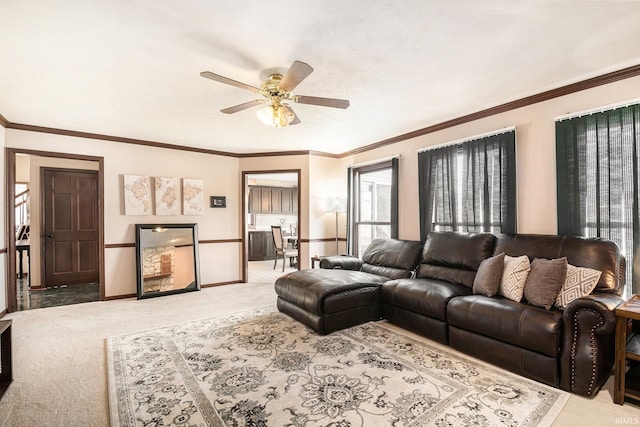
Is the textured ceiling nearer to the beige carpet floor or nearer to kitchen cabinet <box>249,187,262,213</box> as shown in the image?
the beige carpet floor

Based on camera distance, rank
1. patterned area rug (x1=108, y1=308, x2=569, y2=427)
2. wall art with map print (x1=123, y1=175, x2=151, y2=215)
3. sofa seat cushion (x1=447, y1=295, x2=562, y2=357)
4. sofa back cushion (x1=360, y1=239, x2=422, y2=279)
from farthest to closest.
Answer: wall art with map print (x1=123, y1=175, x2=151, y2=215)
sofa back cushion (x1=360, y1=239, x2=422, y2=279)
sofa seat cushion (x1=447, y1=295, x2=562, y2=357)
patterned area rug (x1=108, y1=308, x2=569, y2=427)

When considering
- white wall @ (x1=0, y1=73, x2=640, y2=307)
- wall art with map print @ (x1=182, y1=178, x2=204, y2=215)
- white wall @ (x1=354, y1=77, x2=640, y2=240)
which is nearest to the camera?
white wall @ (x1=354, y1=77, x2=640, y2=240)

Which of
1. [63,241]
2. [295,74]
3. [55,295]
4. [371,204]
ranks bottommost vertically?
[55,295]

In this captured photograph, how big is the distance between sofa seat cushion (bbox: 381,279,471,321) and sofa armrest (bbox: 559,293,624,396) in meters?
0.91

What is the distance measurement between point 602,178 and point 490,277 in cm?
133

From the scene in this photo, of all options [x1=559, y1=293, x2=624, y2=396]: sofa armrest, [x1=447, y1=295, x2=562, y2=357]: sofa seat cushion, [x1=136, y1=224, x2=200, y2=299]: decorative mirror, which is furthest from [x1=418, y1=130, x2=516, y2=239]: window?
[x1=136, y1=224, x2=200, y2=299]: decorative mirror

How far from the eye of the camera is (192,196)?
530 cm

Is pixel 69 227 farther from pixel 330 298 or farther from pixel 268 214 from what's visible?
pixel 330 298

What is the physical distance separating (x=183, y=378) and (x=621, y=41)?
4121mm

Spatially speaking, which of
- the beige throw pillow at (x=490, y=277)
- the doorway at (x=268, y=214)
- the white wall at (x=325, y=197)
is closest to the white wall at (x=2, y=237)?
the white wall at (x=325, y=197)

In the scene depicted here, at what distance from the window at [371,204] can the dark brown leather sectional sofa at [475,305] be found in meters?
0.79

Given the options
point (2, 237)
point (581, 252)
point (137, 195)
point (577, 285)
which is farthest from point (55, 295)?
point (581, 252)

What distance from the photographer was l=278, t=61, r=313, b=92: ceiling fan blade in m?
2.05

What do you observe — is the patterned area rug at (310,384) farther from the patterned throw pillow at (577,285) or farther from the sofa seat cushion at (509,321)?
the patterned throw pillow at (577,285)
